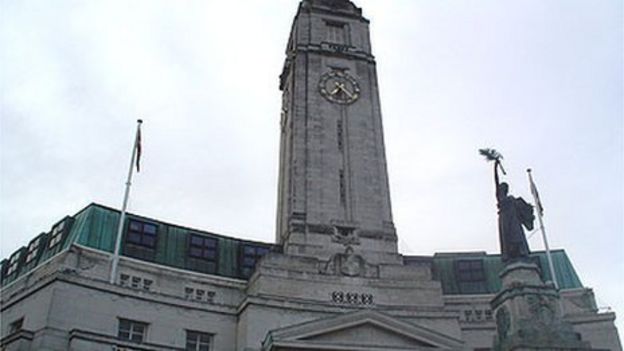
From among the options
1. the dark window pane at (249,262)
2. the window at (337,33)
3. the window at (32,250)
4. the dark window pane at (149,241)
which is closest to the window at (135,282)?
the dark window pane at (149,241)

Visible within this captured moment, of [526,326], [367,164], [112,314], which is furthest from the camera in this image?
[367,164]

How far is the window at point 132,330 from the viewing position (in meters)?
44.6

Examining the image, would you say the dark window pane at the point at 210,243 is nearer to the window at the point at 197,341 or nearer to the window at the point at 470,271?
the window at the point at 197,341

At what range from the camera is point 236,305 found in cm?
5025

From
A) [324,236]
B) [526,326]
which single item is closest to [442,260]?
[324,236]

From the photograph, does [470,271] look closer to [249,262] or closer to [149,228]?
[249,262]

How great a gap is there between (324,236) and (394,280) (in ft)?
21.2

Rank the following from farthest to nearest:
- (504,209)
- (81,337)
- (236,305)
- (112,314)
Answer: (236,305)
(112,314)
(81,337)
(504,209)

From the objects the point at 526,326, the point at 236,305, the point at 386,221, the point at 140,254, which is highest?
the point at 386,221

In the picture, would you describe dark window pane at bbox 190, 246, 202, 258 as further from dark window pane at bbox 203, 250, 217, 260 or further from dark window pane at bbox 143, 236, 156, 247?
dark window pane at bbox 143, 236, 156, 247

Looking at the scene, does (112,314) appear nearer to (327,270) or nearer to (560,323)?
(327,270)

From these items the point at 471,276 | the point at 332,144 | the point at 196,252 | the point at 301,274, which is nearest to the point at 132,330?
the point at 196,252

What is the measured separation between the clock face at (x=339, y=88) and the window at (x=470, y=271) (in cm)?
1732

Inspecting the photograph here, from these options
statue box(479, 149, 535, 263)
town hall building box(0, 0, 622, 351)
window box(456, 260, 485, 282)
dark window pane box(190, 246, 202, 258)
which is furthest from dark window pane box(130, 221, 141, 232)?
statue box(479, 149, 535, 263)
